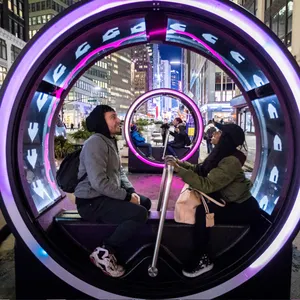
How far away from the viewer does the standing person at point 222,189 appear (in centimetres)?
295

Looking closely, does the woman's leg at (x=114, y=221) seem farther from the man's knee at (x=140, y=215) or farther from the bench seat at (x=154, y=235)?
the bench seat at (x=154, y=235)

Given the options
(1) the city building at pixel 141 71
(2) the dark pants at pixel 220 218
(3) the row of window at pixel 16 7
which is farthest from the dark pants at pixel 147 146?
(1) the city building at pixel 141 71

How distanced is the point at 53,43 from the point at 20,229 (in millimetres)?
1468

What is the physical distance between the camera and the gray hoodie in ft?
9.24

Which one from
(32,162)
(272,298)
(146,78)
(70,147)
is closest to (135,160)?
(70,147)

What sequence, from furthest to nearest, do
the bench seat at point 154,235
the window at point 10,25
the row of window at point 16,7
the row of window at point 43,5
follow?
1. the row of window at point 43,5
2. the row of window at point 16,7
3. the window at point 10,25
4. the bench seat at point 154,235

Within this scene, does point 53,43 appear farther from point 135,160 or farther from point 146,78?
point 146,78

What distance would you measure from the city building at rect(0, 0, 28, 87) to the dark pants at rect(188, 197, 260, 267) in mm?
40481

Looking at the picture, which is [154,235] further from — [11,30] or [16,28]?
[16,28]

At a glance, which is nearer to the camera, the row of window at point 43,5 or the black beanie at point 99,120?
the black beanie at point 99,120

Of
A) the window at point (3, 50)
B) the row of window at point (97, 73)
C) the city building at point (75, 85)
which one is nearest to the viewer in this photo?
the window at point (3, 50)

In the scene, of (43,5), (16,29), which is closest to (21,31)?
(16,29)

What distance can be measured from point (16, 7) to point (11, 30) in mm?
4271

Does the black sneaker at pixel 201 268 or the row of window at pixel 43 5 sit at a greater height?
the row of window at pixel 43 5
